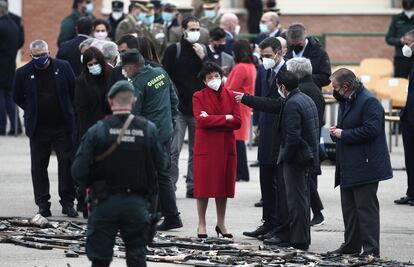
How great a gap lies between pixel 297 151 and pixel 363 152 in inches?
27.6

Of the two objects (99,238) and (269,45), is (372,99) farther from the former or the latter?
(99,238)

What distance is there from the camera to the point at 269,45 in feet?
50.9

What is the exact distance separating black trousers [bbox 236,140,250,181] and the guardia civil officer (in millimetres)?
8210

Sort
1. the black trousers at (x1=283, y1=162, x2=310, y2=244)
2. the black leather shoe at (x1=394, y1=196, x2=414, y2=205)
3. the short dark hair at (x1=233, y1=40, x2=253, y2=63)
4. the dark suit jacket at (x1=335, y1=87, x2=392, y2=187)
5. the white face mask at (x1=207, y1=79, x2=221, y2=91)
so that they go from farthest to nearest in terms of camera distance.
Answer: the short dark hair at (x1=233, y1=40, x2=253, y2=63) < the black leather shoe at (x1=394, y1=196, x2=414, y2=205) < the white face mask at (x1=207, y1=79, x2=221, y2=91) < the black trousers at (x1=283, y1=162, x2=310, y2=244) < the dark suit jacket at (x1=335, y1=87, x2=392, y2=187)

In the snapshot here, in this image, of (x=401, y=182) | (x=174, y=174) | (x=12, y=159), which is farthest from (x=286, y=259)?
(x=12, y=159)

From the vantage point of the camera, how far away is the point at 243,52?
19.9m

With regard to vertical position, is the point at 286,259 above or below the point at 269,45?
below

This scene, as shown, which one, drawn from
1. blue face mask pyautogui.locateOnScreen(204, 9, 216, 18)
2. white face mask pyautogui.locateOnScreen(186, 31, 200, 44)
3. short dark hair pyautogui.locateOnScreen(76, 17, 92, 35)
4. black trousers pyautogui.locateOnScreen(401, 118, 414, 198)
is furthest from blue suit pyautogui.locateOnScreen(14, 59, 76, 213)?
blue face mask pyautogui.locateOnScreen(204, 9, 216, 18)

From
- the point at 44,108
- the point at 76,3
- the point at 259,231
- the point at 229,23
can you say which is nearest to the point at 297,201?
the point at 259,231

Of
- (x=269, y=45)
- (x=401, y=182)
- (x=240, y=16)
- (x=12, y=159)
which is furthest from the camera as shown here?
(x=240, y=16)

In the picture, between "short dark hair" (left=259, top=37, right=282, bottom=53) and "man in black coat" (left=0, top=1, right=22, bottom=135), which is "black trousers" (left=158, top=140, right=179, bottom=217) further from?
"man in black coat" (left=0, top=1, right=22, bottom=135)

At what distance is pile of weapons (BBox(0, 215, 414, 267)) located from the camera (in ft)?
44.4

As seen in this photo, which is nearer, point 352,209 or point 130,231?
point 130,231

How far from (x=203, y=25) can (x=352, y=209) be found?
37.9ft
